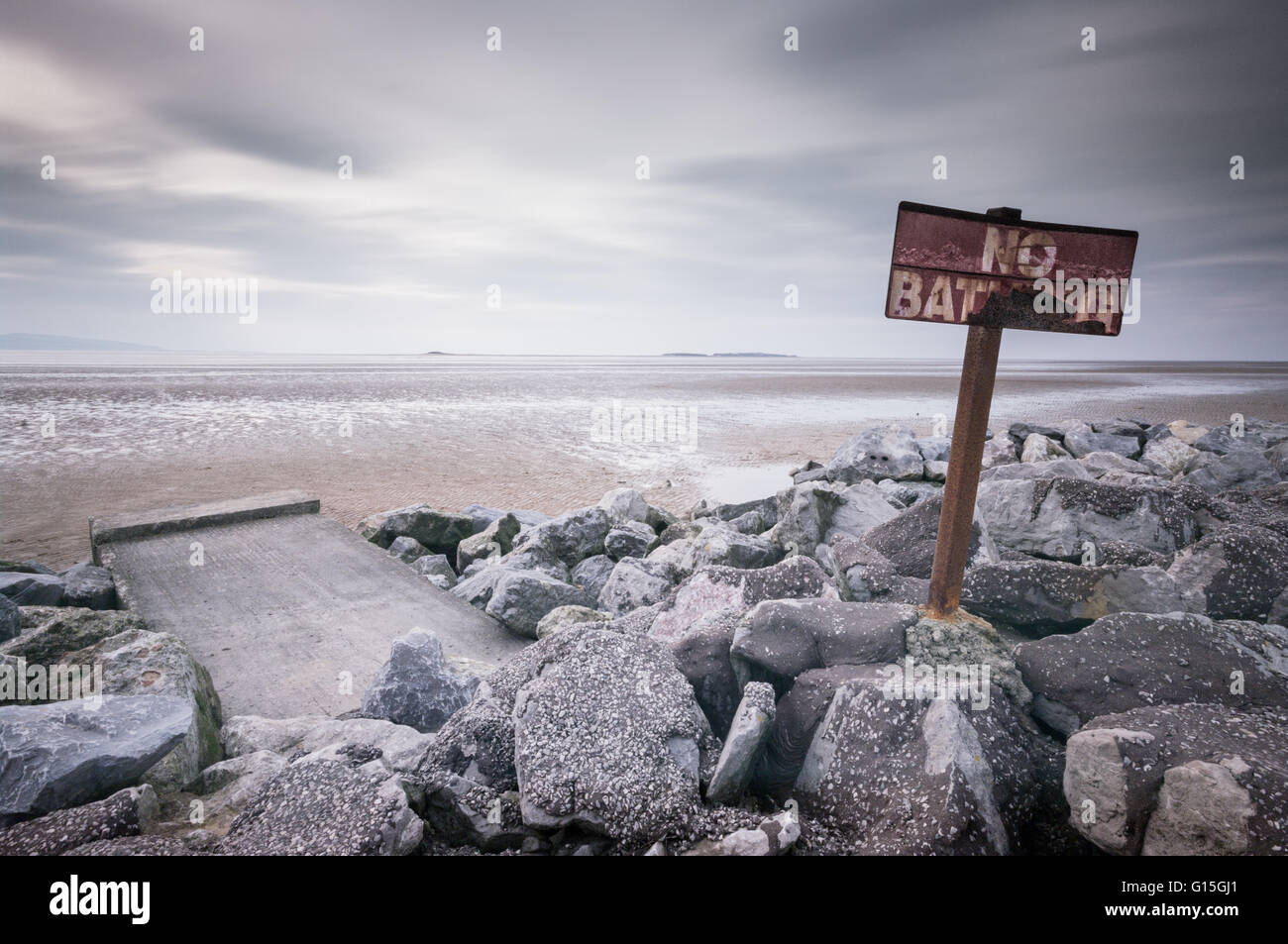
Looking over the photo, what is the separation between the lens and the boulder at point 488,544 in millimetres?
7199

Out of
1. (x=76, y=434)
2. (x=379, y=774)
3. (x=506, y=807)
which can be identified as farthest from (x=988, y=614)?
(x=76, y=434)

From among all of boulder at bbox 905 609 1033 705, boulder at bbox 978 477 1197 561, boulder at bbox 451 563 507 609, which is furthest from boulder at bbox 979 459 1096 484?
boulder at bbox 451 563 507 609

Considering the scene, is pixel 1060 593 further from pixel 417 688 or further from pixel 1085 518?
pixel 417 688

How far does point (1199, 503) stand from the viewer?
455cm

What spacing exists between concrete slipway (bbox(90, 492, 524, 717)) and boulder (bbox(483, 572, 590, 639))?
0.12m

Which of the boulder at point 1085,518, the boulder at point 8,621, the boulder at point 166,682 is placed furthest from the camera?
the boulder at point 1085,518

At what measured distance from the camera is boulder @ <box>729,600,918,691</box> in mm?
3105

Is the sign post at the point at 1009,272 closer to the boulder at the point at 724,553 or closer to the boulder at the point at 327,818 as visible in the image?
the boulder at the point at 724,553

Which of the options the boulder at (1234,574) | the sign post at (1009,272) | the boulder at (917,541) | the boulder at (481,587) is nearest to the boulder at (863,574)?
the boulder at (917,541)

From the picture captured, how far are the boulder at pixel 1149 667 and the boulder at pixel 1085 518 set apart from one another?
54.2 inches

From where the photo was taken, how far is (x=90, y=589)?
5.65m

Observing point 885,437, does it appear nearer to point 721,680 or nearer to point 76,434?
point 721,680

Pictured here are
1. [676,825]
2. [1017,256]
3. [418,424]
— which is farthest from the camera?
[418,424]

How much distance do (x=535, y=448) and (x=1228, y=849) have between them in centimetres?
1438
